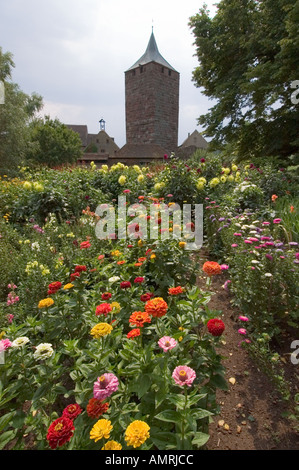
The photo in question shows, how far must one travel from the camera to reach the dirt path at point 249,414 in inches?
51.6

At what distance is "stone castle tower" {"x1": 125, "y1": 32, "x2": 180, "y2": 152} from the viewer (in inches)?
931

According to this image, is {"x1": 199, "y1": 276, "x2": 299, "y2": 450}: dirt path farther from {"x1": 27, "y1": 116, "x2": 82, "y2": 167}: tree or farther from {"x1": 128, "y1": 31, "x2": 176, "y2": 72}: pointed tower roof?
{"x1": 128, "y1": 31, "x2": 176, "y2": 72}: pointed tower roof

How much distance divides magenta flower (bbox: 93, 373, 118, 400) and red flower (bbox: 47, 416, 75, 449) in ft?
0.41

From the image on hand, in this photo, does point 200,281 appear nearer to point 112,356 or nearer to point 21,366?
point 112,356

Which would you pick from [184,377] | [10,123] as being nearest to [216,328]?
[184,377]

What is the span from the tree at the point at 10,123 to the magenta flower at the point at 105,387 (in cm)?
1622

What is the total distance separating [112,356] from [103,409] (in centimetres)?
39

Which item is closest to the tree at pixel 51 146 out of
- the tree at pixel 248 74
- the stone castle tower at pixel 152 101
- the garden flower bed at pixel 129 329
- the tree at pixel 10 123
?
the tree at pixel 10 123

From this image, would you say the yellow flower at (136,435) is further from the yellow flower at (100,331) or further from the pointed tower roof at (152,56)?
the pointed tower roof at (152,56)

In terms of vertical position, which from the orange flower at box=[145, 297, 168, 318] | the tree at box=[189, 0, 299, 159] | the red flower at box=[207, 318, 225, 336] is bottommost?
the red flower at box=[207, 318, 225, 336]

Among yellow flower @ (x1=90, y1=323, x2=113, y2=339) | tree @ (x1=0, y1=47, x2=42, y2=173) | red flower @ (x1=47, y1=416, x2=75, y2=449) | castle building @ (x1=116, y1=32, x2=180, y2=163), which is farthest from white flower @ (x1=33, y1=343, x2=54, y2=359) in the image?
castle building @ (x1=116, y1=32, x2=180, y2=163)

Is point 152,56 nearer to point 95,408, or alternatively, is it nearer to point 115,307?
point 115,307

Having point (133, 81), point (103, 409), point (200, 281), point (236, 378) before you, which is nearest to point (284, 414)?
point (236, 378)

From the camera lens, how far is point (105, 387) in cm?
100
